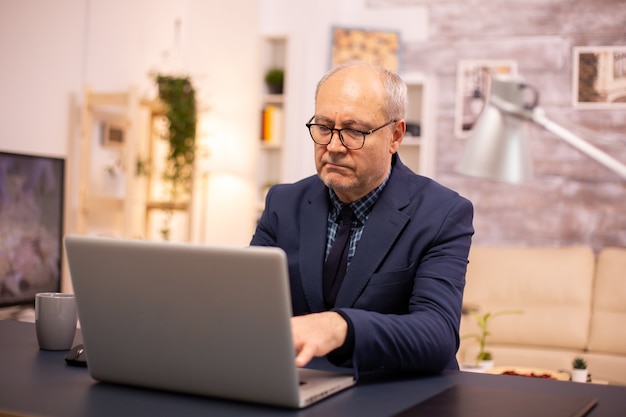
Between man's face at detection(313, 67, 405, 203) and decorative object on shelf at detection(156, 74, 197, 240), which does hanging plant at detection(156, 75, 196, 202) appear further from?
man's face at detection(313, 67, 405, 203)

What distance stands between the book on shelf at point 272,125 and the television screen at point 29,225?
7.22 ft

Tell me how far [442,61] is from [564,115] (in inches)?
37.4

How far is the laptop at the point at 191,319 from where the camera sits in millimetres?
1103

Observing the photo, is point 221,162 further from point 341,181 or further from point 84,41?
point 341,181

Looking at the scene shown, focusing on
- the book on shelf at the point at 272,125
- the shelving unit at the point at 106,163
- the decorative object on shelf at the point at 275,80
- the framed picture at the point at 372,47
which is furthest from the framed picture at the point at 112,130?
the framed picture at the point at 372,47

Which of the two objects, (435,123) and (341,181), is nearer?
(341,181)

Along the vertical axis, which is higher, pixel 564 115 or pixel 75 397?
pixel 564 115

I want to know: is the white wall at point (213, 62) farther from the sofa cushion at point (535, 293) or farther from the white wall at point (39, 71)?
the sofa cushion at point (535, 293)

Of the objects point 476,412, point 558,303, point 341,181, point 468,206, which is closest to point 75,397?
point 476,412

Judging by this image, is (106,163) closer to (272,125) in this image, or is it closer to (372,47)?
(272,125)

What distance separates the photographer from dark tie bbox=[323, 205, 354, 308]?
1.82m

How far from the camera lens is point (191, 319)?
1.17 m

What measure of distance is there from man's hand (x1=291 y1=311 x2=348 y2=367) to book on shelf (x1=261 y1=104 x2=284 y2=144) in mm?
4883

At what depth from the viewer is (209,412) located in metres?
1.11
